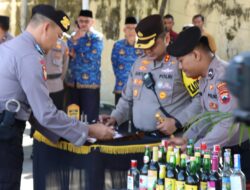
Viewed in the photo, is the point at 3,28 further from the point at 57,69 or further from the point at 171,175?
the point at 171,175

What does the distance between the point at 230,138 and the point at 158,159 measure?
490mm

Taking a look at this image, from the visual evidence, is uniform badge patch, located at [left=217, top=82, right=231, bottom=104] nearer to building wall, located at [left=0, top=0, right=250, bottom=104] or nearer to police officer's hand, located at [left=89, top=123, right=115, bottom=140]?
police officer's hand, located at [left=89, top=123, right=115, bottom=140]

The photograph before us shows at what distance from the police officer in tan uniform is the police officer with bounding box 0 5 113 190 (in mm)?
2725

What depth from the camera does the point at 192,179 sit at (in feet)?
9.23

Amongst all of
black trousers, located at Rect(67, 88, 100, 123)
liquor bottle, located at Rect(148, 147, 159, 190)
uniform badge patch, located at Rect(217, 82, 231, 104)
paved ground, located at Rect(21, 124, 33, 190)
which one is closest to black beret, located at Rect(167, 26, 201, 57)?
uniform badge patch, located at Rect(217, 82, 231, 104)

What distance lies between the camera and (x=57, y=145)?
3793 millimetres

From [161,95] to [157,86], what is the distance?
8 cm

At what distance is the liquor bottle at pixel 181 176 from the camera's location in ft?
9.27

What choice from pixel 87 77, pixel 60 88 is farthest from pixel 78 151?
pixel 87 77

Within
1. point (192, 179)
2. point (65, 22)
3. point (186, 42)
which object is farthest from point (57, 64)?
point (192, 179)

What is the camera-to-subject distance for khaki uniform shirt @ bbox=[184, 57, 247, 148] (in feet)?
10.5

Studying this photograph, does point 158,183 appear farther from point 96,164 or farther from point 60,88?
point 60,88

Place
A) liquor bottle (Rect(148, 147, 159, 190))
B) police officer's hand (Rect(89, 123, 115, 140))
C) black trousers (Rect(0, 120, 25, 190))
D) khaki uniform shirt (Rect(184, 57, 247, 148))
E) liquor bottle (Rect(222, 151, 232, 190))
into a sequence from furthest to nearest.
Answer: police officer's hand (Rect(89, 123, 115, 140)) < black trousers (Rect(0, 120, 25, 190)) < khaki uniform shirt (Rect(184, 57, 247, 148)) < liquor bottle (Rect(148, 147, 159, 190)) < liquor bottle (Rect(222, 151, 232, 190))

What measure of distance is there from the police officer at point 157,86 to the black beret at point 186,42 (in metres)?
0.54
